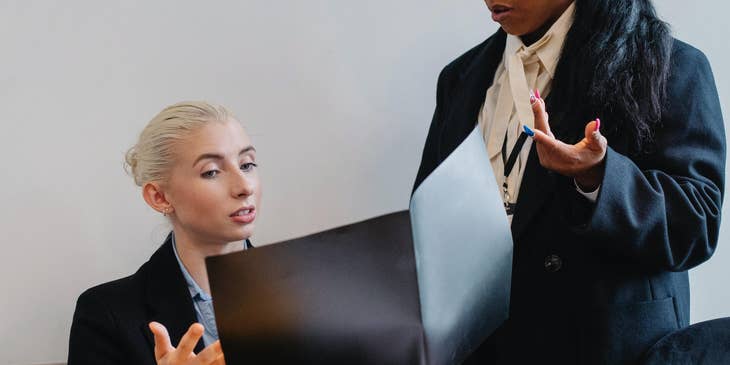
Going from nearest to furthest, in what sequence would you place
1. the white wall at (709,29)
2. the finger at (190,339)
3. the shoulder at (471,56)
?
the finger at (190,339) → the shoulder at (471,56) → the white wall at (709,29)

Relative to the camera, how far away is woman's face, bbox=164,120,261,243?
133cm

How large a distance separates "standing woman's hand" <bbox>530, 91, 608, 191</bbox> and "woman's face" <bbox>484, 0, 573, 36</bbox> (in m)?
0.27

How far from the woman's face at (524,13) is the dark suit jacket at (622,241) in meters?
0.20

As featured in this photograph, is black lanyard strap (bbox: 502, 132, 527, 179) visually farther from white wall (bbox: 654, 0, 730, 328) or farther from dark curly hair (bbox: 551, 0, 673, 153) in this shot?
white wall (bbox: 654, 0, 730, 328)

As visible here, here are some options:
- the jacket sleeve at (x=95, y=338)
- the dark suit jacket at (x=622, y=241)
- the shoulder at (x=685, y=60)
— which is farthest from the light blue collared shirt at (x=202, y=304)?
the shoulder at (x=685, y=60)

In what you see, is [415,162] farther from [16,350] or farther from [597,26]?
[16,350]

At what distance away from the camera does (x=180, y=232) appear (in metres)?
1.39

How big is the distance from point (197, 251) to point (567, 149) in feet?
1.95

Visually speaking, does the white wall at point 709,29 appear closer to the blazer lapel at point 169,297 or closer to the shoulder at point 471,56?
the shoulder at point 471,56

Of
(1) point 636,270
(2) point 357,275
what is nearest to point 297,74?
(1) point 636,270

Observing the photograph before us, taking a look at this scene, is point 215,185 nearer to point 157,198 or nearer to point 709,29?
point 157,198

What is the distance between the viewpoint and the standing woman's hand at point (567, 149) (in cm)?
113

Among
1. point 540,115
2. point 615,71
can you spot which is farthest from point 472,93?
point 540,115

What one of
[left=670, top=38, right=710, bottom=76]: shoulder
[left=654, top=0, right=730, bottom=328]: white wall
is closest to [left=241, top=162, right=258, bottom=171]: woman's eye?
[left=670, top=38, right=710, bottom=76]: shoulder
